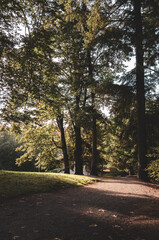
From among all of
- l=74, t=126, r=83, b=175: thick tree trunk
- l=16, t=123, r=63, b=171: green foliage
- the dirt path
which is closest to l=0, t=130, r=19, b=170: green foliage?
l=16, t=123, r=63, b=171: green foliage

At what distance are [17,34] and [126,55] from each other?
6826mm

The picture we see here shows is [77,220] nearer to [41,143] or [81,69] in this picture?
[81,69]

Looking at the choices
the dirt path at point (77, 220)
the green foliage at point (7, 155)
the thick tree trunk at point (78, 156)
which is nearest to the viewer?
the dirt path at point (77, 220)

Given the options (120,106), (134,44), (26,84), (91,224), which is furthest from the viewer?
(120,106)

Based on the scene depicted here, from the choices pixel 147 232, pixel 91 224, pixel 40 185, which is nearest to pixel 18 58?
pixel 40 185

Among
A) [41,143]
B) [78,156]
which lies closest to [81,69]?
[78,156]

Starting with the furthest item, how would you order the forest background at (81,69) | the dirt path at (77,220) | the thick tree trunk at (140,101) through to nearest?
1. the thick tree trunk at (140,101)
2. the forest background at (81,69)
3. the dirt path at (77,220)

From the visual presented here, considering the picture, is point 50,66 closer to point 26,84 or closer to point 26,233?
point 26,84

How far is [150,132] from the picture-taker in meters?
11.0

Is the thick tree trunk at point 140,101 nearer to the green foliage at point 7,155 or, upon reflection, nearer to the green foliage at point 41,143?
the green foliage at point 41,143

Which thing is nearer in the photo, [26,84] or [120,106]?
[26,84]

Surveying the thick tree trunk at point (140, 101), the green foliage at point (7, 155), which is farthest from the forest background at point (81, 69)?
the green foliage at point (7, 155)

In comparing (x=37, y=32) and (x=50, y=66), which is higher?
(x=37, y=32)

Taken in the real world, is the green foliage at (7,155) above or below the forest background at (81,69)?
below
